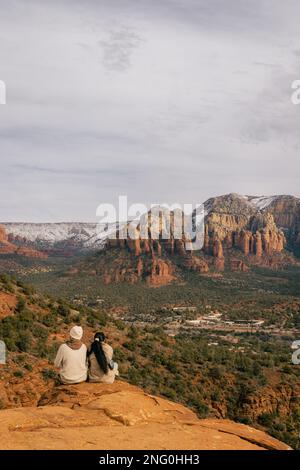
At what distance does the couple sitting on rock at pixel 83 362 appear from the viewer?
11555mm

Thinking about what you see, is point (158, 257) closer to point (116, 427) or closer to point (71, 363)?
point (71, 363)

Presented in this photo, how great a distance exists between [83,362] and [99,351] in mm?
491

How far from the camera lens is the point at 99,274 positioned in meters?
165

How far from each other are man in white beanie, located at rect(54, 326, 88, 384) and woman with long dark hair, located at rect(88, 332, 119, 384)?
0.66ft

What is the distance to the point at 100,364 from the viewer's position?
1162cm

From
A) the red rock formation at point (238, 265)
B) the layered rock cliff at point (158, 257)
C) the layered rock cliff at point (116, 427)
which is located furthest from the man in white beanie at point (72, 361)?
the red rock formation at point (238, 265)

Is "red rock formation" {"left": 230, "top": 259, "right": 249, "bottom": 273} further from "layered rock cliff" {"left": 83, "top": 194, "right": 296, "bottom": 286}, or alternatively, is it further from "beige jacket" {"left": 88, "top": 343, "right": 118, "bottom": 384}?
"beige jacket" {"left": 88, "top": 343, "right": 118, "bottom": 384}

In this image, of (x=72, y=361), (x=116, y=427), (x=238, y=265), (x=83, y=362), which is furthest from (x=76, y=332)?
(x=238, y=265)
